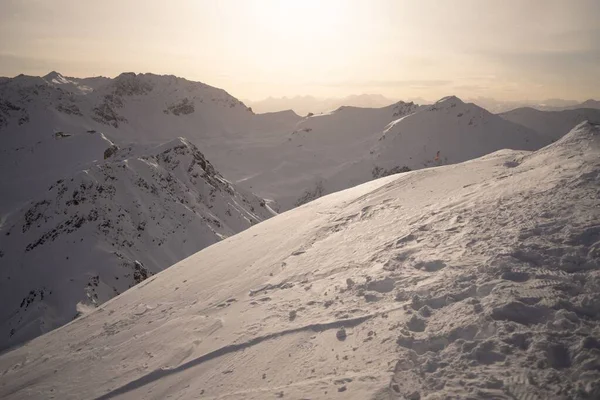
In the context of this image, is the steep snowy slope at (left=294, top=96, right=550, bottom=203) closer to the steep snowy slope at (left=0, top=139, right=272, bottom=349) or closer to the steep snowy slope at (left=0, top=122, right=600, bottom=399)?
the steep snowy slope at (left=0, top=139, right=272, bottom=349)

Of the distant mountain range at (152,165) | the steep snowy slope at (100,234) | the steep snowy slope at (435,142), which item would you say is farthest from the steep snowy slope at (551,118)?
the steep snowy slope at (100,234)

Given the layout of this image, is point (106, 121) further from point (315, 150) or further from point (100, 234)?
point (100, 234)

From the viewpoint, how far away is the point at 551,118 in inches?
4208

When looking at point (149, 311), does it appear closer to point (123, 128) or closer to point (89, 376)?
point (89, 376)

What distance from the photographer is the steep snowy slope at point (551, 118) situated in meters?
102

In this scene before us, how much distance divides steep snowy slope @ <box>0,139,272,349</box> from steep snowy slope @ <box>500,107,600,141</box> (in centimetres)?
10613

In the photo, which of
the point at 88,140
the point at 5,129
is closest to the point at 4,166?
the point at 88,140

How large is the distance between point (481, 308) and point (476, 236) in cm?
174

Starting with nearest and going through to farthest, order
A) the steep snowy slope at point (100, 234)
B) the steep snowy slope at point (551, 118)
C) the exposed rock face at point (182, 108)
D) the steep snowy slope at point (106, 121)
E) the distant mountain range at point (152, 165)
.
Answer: the steep snowy slope at point (100, 234), the distant mountain range at point (152, 165), the steep snowy slope at point (106, 121), the steep snowy slope at point (551, 118), the exposed rock face at point (182, 108)

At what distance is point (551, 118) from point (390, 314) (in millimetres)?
131159

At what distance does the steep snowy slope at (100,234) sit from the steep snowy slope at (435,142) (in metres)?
34.8

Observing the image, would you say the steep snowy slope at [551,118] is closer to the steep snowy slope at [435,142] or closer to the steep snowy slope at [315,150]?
the steep snowy slope at [435,142]

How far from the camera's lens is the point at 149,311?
695 centimetres

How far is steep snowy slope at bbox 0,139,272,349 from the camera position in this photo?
16.8 metres
